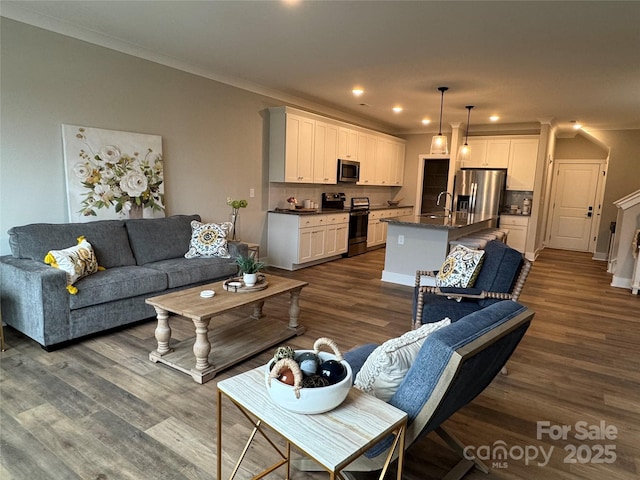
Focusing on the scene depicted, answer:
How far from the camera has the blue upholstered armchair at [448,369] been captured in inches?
49.6

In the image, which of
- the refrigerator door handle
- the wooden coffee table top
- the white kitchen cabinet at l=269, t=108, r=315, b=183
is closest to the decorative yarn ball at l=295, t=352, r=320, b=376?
the wooden coffee table top

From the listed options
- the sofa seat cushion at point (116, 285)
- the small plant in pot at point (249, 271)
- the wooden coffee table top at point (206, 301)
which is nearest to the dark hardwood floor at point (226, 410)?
the sofa seat cushion at point (116, 285)

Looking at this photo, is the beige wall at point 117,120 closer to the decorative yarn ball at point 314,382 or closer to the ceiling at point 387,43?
the ceiling at point 387,43

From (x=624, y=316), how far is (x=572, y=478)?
10.7ft

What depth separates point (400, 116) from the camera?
7.31 m

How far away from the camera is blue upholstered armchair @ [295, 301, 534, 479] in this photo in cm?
126

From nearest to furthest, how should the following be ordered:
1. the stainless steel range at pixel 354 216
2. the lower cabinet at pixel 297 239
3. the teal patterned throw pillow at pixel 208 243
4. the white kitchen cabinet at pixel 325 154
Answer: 1. the teal patterned throw pillow at pixel 208 243
2. the lower cabinet at pixel 297 239
3. the white kitchen cabinet at pixel 325 154
4. the stainless steel range at pixel 354 216

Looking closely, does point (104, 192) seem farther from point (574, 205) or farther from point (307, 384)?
point (574, 205)

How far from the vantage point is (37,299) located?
2.79 meters

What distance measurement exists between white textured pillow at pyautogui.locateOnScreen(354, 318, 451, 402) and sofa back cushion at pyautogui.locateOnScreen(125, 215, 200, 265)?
3048 millimetres

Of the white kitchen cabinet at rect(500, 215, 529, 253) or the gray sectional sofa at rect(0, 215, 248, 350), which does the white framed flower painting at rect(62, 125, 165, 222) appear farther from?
the white kitchen cabinet at rect(500, 215, 529, 253)

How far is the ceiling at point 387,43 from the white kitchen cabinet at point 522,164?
5.60ft

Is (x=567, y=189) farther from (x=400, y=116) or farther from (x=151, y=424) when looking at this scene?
(x=151, y=424)

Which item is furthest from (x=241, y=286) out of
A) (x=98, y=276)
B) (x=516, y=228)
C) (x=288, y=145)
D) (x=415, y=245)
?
(x=516, y=228)
